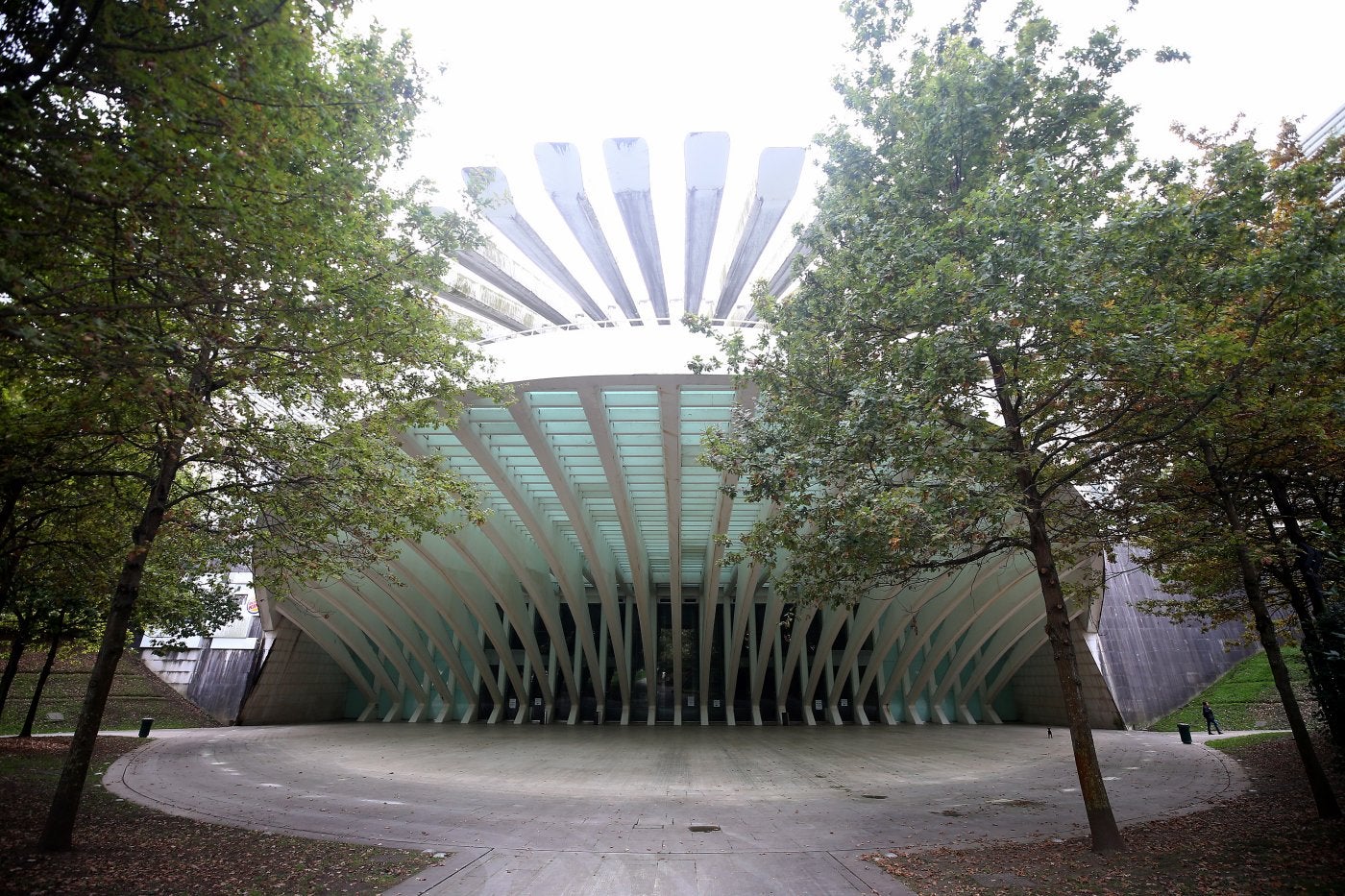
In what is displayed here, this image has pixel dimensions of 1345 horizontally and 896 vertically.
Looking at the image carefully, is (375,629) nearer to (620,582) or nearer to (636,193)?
(620,582)

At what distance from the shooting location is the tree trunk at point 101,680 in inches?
276

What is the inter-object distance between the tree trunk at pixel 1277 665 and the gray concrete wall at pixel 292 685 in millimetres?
32323

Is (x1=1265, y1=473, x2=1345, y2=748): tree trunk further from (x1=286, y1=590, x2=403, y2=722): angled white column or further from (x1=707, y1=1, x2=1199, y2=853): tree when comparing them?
(x1=286, y1=590, x2=403, y2=722): angled white column

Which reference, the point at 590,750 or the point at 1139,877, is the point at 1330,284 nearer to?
the point at 1139,877

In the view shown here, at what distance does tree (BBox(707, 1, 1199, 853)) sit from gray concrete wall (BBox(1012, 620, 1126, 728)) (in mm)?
18774

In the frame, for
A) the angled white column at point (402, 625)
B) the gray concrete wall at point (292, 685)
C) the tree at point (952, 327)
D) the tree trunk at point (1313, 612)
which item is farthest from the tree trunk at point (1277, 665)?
the gray concrete wall at point (292, 685)

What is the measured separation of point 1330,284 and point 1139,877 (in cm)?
600

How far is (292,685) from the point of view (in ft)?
95.5

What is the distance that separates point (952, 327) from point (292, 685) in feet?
107

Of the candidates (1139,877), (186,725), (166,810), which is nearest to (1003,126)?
(1139,877)

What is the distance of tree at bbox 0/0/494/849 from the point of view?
4035 mm

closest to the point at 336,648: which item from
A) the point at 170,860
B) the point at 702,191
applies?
the point at 170,860

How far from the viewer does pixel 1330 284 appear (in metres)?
5.96

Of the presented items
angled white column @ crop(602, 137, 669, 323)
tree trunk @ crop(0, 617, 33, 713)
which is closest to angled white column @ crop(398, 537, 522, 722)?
tree trunk @ crop(0, 617, 33, 713)
